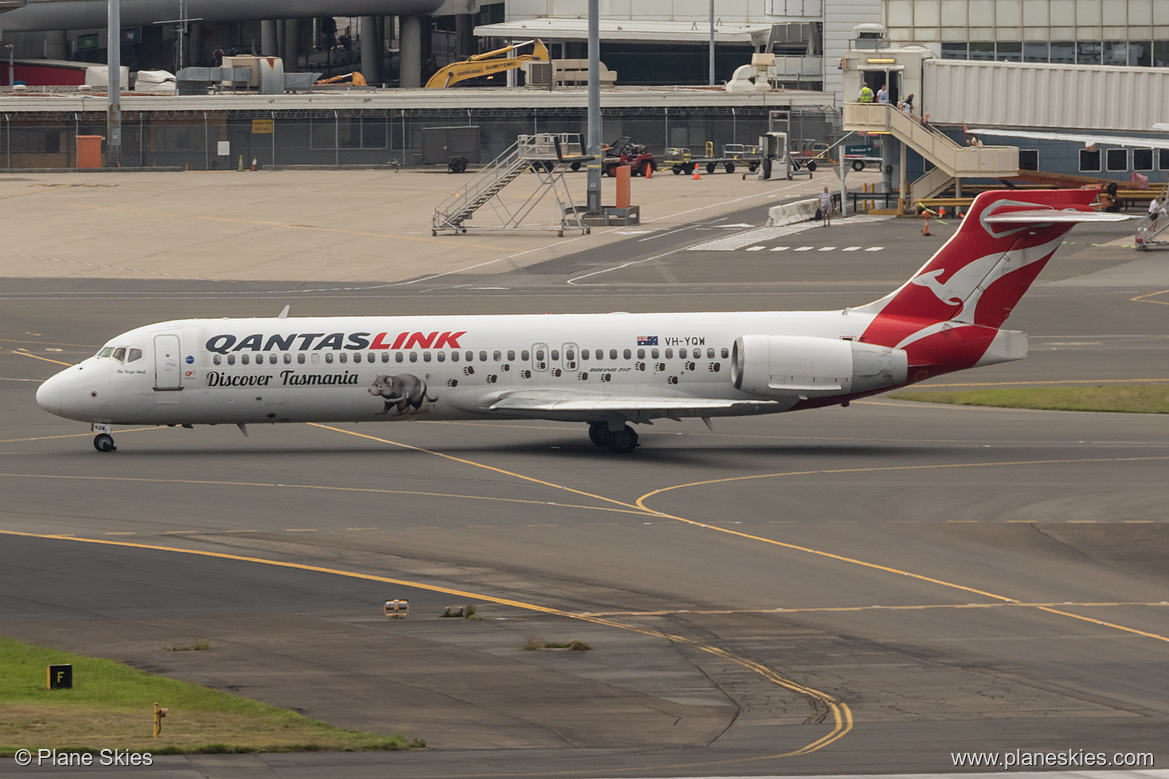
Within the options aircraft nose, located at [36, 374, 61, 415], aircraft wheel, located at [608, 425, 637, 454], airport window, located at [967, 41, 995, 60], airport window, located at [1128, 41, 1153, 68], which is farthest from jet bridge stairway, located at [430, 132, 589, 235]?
aircraft nose, located at [36, 374, 61, 415]

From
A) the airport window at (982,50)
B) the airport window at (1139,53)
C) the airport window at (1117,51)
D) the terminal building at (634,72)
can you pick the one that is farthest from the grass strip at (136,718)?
the airport window at (1139,53)

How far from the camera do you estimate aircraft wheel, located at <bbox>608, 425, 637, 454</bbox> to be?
44406mm

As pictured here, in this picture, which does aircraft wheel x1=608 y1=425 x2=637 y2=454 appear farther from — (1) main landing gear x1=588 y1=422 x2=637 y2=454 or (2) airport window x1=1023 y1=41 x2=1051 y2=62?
(2) airport window x1=1023 y1=41 x2=1051 y2=62

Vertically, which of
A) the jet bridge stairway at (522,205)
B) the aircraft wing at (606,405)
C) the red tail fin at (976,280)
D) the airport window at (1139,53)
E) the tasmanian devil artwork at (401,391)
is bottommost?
the aircraft wing at (606,405)

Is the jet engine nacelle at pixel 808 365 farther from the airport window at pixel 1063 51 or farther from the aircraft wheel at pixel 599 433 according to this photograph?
the airport window at pixel 1063 51

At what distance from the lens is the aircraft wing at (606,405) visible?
43.2 m

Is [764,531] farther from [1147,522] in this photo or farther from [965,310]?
[965,310]

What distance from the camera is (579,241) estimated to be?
93188 millimetres

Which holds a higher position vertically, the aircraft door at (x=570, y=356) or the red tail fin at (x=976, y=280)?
the red tail fin at (x=976, y=280)

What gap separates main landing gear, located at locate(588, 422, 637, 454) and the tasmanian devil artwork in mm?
4701

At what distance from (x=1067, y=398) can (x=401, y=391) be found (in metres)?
22.2

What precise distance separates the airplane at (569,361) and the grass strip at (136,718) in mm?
18836

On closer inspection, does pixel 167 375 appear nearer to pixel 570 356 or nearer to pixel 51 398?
pixel 51 398

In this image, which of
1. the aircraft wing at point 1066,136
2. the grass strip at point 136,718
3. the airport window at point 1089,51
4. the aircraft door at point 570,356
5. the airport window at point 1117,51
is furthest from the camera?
the airport window at point 1089,51
